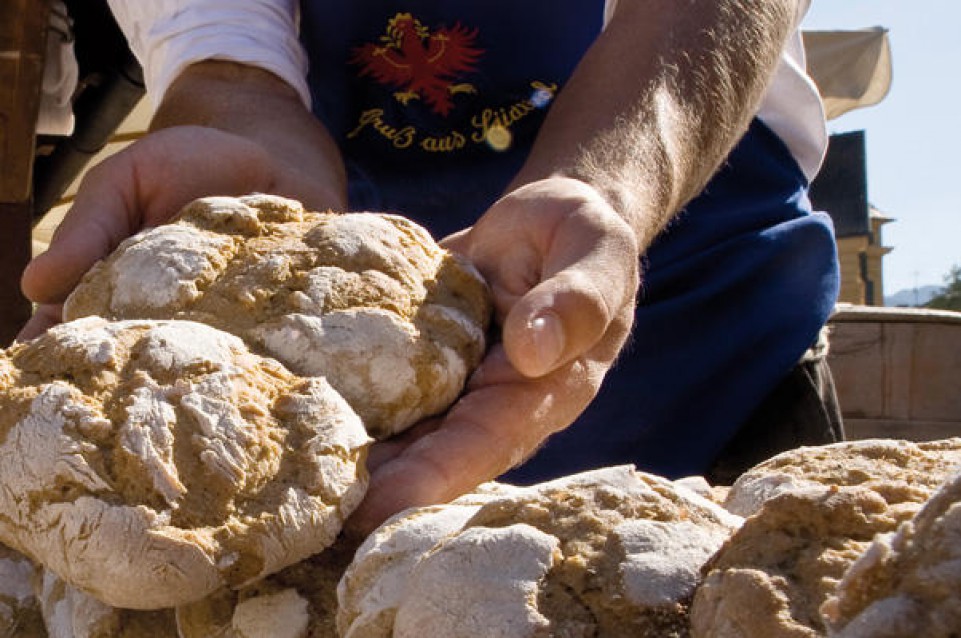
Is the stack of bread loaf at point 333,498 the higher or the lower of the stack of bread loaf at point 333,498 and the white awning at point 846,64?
the higher

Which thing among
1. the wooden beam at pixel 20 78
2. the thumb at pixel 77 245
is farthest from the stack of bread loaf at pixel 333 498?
the wooden beam at pixel 20 78

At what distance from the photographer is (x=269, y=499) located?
1.12 m

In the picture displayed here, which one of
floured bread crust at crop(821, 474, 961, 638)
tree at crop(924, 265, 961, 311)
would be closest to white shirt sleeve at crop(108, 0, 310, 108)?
floured bread crust at crop(821, 474, 961, 638)

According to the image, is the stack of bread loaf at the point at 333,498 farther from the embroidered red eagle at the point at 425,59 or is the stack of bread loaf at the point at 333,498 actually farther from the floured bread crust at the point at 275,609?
the embroidered red eagle at the point at 425,59

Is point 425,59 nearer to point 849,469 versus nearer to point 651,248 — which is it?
point 651,248

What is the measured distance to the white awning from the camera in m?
7.48

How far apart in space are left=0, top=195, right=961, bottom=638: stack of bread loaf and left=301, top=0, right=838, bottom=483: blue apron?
2.70 feet

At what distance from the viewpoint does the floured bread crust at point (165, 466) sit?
1060 millimetres

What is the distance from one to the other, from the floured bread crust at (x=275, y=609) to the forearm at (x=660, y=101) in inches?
32.2

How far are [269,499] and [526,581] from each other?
1.13ft

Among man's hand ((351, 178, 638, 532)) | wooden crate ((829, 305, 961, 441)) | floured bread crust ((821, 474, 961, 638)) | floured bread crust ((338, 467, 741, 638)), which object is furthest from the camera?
wooden crate ((829, 305, 961, 441))

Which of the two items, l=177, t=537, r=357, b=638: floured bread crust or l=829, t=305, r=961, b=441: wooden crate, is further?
l=829, t=305, r=961, b=441: wooden crate

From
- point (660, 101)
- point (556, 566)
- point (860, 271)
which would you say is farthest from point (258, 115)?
point (860, 271)

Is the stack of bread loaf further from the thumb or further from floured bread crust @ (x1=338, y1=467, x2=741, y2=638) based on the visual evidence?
the thumb
